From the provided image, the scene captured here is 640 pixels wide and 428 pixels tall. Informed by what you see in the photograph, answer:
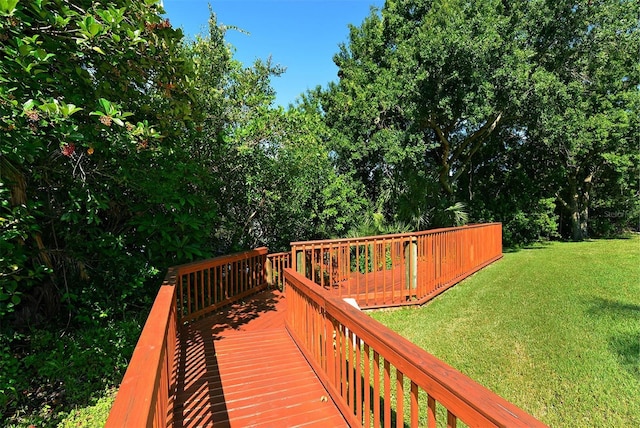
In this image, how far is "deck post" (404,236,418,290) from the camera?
19.3 ft

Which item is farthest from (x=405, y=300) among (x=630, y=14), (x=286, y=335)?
(x=630, y=14)

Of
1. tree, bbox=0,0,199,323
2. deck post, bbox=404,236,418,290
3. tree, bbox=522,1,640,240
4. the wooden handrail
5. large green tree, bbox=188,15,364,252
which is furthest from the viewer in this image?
tree, bbox=522,1,640,240

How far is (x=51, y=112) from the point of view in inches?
99.3

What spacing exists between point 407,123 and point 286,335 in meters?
9.35

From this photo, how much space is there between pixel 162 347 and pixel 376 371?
1.36 m

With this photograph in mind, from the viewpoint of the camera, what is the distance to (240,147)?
6.30 m

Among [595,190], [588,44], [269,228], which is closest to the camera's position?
[269,228]

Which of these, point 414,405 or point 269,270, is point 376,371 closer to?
point 414,405

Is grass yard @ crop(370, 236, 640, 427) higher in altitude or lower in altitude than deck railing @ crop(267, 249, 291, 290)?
lower

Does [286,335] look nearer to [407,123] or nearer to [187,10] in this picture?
[187,10]

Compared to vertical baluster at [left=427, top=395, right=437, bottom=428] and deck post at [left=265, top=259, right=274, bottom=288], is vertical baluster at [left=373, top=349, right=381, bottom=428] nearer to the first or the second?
vertical baluster at [left=427, top=395, right=437, bottom=428]

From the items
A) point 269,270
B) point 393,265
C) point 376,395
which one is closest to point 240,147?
point 269,270

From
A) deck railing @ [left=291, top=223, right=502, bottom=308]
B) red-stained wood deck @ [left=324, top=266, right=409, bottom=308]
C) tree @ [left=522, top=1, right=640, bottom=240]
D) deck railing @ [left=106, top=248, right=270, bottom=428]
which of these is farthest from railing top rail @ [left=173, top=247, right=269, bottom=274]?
tree @ [left=522, top=1, right=640, bottom=240]

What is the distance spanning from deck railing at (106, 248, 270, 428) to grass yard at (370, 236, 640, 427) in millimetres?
2682
